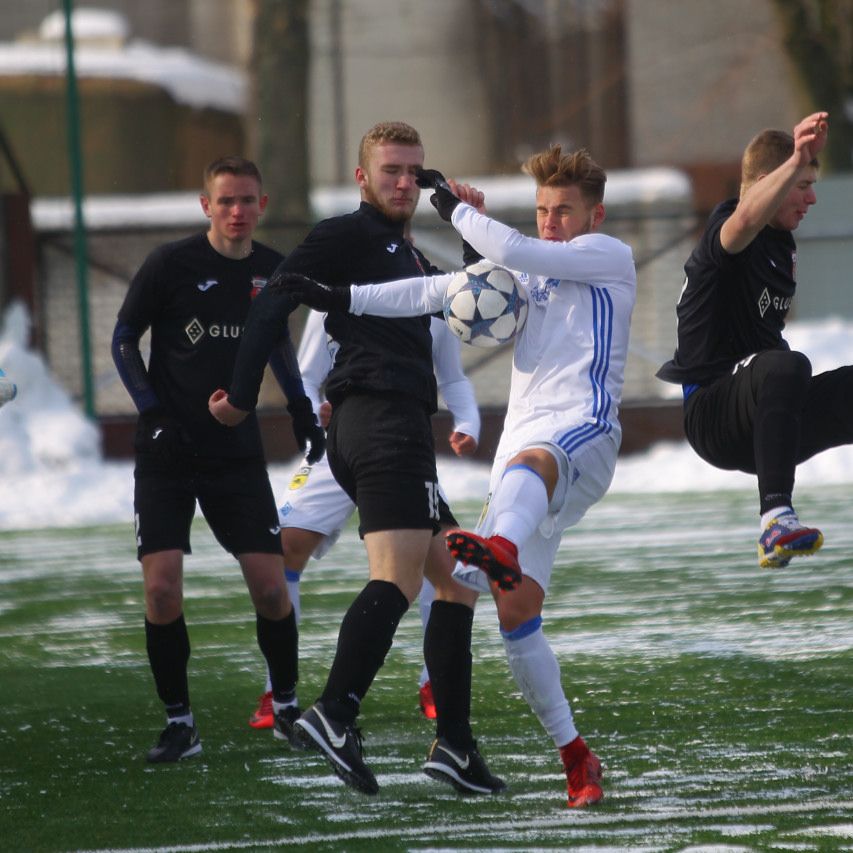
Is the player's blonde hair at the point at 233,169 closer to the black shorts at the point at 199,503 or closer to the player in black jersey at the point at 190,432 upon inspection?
the player in black jersey at the point at 190,432

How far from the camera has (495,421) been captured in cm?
1612

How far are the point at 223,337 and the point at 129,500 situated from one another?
8.25m

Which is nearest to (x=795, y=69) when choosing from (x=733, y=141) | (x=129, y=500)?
(x=733, y=141)

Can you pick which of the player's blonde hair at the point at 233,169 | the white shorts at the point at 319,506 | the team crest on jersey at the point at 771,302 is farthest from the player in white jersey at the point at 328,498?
the team crest on jersey at the point at 771,302

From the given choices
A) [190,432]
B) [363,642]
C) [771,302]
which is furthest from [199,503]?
[771,302]

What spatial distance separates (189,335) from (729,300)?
1830mm

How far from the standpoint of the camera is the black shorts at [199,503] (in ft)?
19.0

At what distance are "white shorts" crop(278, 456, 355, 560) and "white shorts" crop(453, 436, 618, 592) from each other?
1377 mm

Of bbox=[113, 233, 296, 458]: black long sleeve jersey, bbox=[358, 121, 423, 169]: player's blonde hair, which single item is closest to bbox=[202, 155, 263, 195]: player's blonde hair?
bbox=[113, 233, 296, 458]: black long sleeve jersey

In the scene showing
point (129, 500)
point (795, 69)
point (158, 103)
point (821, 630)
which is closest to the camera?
point (821, 630)

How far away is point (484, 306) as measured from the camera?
205 inches

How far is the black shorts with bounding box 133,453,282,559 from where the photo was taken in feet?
19.0

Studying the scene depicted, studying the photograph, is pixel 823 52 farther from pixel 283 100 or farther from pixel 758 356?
pixel 758 356

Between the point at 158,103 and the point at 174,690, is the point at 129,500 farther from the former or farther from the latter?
the point at 158,103
